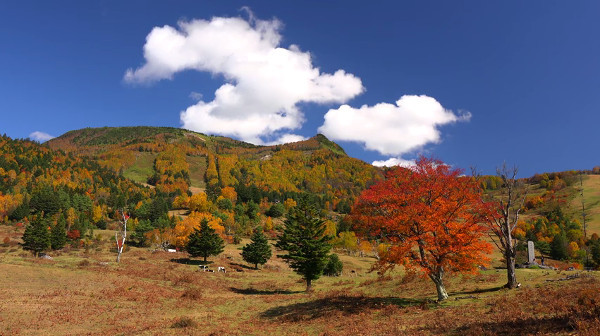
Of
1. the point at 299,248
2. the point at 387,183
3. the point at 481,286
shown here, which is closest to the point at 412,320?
the point at 387,183

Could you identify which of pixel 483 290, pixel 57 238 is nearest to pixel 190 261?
pixel 57 238

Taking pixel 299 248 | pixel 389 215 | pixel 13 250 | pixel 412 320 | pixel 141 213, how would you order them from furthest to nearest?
pixel 141 213 → pixel 13 250 → pixel 299 248 → pixel 389 215 → pixel 412 320

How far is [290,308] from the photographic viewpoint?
3338cm

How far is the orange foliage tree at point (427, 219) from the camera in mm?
23844

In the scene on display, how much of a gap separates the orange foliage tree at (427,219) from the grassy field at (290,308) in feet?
10.8

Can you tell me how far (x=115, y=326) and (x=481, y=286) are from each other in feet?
103

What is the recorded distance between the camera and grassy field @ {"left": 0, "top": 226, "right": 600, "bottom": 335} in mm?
17797

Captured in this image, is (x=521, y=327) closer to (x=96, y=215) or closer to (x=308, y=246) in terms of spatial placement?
(x=308, y=246)

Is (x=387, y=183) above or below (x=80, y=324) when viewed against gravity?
above

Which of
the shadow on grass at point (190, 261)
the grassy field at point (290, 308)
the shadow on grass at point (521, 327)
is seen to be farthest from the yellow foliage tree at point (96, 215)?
the shadow on grass at point (521, 327)

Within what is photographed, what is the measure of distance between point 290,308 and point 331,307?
561 cm

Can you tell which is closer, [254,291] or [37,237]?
[254,291]

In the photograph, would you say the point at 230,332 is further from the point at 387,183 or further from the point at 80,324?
the point at 387,183

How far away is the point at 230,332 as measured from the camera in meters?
23.6
